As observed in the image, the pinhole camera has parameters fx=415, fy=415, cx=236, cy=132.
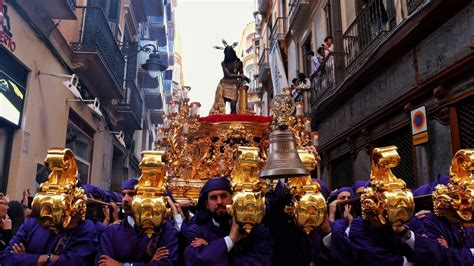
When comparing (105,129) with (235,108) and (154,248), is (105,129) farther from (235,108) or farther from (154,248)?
(154,248)

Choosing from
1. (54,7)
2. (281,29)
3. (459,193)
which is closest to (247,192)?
(459,193)

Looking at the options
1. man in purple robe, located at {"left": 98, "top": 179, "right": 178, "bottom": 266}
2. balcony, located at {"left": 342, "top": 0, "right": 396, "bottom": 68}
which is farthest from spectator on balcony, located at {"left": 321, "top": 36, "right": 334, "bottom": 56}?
man in purple robe, located at {"left": 98, "top": 179, "right": 178, "bottom": 266}

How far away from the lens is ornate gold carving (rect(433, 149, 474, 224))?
2.26m

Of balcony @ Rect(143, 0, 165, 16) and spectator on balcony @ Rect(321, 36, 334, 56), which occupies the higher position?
balcony @ Rect(143, 0, 165, 16)

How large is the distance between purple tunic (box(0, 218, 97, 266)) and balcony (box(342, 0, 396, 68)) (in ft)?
20.5

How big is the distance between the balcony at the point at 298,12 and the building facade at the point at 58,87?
5.63 metres

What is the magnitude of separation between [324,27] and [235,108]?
6272mm

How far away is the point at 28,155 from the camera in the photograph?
267 inches

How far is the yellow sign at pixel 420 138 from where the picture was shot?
609 centimetres

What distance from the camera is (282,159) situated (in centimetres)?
238

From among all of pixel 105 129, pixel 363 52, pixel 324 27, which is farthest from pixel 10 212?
pixel 324 27

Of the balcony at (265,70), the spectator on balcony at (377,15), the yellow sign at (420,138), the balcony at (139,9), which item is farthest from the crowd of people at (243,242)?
the balcony at (265,70)

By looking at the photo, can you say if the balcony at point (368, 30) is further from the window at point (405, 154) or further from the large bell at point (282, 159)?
the large bell at point (282, 159)

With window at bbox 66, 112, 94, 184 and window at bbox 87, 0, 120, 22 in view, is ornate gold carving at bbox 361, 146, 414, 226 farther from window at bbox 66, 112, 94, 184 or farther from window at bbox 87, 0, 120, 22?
window at bbox 87, 0, 120, 22
